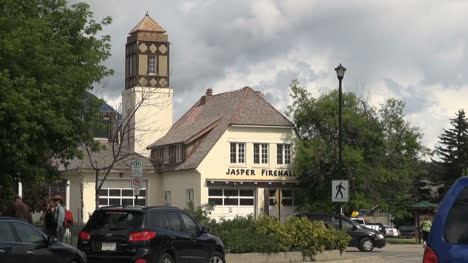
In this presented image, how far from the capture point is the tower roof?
81.8 metres

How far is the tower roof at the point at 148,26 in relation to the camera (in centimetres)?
8181

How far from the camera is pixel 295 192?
67.7 meters

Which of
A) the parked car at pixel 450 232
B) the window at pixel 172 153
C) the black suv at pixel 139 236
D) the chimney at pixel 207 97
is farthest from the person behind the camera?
the chimney at pixel 207 97

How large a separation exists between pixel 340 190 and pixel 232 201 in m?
33.1

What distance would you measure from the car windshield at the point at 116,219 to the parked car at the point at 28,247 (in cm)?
97

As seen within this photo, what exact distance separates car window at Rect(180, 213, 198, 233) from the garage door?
144 ft

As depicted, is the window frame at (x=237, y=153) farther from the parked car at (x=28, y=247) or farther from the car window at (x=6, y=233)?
the car window at (x=6, y=233)

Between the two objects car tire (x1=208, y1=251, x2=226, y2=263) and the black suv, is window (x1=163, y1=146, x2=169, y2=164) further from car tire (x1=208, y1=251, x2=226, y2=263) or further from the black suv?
the black suv

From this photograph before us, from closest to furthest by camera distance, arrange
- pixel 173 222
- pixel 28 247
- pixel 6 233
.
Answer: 1. pixel 6 233
2. pixel 28 247
3. pixel 173 222

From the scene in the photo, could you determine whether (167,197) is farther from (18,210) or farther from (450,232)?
(450,232)

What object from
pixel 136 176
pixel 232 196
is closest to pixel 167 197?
pixel 232 196

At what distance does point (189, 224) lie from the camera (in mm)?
20812

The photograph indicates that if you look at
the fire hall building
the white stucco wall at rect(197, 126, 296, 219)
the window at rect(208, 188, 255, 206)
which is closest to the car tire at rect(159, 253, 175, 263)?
the fire hall building

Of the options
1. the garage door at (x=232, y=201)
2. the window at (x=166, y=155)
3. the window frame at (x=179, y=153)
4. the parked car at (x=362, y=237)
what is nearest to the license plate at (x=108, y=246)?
the parked car at (x=362, y=237)
